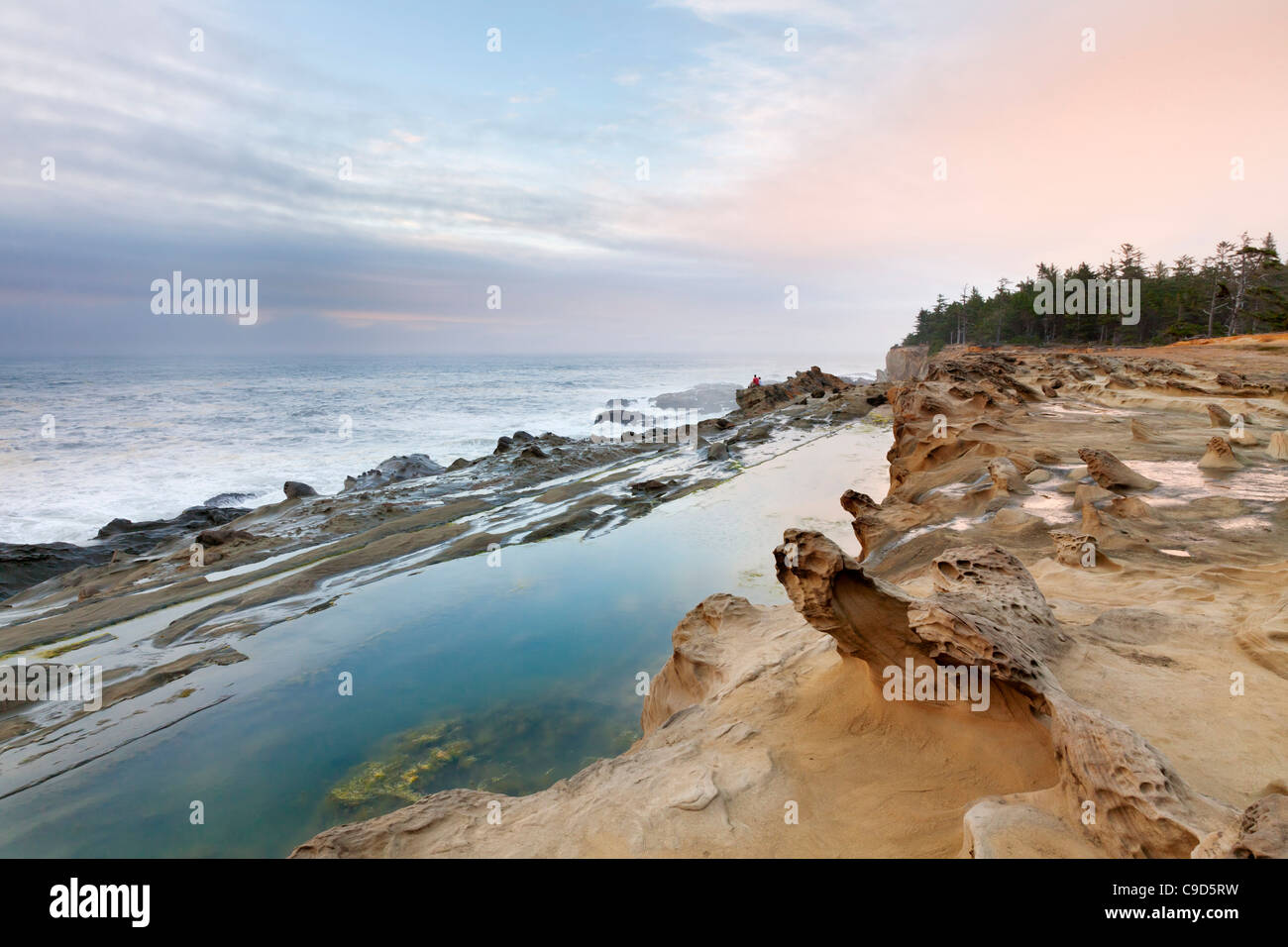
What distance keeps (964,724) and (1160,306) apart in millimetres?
60116

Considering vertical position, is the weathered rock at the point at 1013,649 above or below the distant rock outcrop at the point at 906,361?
below

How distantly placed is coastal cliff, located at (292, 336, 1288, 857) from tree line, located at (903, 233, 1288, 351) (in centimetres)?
4873

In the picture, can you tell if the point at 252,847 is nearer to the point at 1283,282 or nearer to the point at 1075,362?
the point at 1075,362

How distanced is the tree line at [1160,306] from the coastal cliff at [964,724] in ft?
160

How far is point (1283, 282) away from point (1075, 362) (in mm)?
30639

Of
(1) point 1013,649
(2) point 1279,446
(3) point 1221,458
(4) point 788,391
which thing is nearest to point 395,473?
(1) point 1013,649

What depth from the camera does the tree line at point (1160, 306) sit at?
136ft

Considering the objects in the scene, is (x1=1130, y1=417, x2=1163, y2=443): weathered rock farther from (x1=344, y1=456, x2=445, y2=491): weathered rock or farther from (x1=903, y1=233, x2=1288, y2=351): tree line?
(x1=903, y1=233, x2=1288, y2=351): tree line

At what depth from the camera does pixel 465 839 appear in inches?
124

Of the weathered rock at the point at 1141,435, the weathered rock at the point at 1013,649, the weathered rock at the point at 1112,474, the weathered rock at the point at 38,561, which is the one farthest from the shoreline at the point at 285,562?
the weathered rock at the point at 1141,435

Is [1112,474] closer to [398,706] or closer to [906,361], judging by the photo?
[398,706]

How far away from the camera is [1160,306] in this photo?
155 feet

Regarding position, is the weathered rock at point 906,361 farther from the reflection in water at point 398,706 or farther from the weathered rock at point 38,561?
the weathered rock at point 38,561
